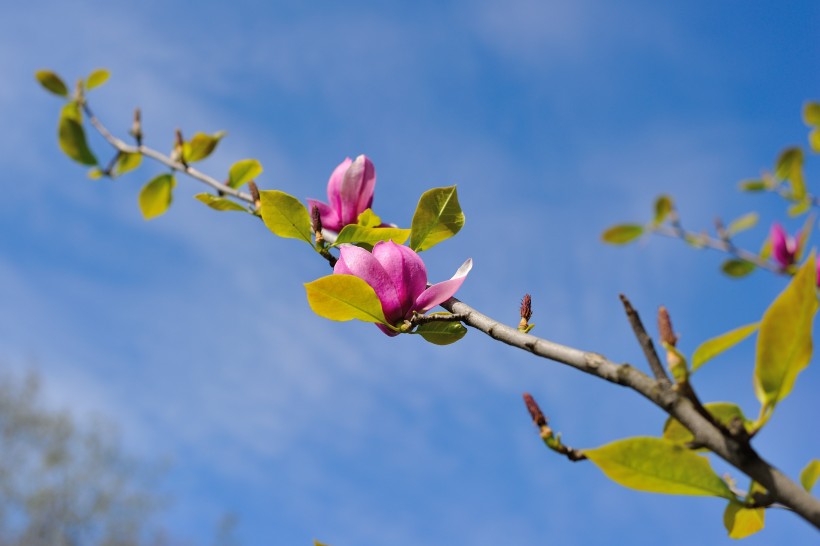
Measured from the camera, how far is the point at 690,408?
0.42 metres

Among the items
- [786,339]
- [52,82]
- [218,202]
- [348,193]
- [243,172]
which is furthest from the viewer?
[52,82]

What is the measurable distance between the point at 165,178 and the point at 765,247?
1.68m

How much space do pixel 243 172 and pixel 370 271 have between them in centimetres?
69

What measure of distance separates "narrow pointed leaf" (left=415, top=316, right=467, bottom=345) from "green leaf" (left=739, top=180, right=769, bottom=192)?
5.98 ft

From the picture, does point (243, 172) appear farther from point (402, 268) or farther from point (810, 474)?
point (810, 474)

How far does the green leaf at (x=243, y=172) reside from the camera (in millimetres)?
1270

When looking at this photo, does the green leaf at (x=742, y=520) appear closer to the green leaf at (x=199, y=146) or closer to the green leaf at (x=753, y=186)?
the green leaf at (x=199, y=146)

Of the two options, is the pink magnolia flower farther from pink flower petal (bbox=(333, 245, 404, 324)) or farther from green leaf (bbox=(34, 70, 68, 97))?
green leaf (bbox=(34, 70, 68, 97))

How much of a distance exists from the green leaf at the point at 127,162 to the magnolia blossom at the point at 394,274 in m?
1.02

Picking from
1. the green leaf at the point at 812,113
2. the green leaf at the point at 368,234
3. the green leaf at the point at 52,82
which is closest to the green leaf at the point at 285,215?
the green leaf at the point at 368,234

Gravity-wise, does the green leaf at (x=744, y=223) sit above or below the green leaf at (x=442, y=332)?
above

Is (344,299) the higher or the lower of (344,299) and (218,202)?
the lower

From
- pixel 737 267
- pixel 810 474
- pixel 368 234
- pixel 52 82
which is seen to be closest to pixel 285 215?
pixel 368 234

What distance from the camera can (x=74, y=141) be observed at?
1536 mm
